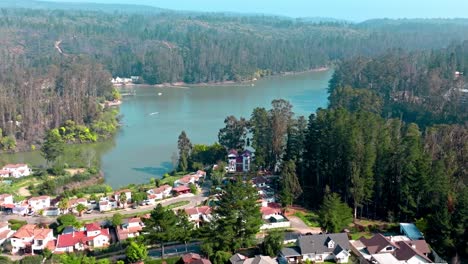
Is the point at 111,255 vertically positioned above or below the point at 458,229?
below

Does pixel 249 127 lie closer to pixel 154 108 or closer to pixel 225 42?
pixel 154 108

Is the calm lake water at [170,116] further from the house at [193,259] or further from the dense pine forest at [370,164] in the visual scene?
the house at [193,259]

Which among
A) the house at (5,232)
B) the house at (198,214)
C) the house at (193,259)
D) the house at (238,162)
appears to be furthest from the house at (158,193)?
the house at (193,259)

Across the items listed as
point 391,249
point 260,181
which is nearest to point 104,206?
point 260,181

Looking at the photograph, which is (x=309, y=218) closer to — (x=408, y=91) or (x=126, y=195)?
(x=126, y=195)

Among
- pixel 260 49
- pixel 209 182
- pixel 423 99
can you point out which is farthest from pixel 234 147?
pixel 260 49

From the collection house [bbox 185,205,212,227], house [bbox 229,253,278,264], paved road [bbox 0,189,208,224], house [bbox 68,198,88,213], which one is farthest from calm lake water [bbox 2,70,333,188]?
house [bbox 229,253,278,264]
